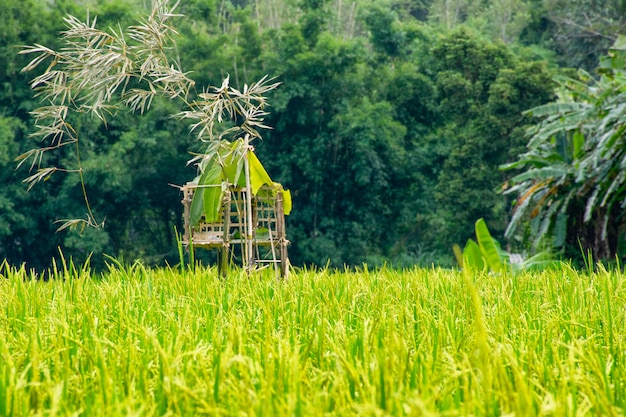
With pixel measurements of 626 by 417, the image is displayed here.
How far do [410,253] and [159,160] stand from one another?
6428mm

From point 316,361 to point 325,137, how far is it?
54.2 ft

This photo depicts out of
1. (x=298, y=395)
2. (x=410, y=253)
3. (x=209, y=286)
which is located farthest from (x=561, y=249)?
(x=410, y=253)

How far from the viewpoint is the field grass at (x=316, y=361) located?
4.08ft

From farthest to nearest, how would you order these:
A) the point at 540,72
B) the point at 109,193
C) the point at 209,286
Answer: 1. the point at 109,193
2. the point at 540,72
3. the point at 209,286

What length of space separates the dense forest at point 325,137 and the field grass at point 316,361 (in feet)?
45.2

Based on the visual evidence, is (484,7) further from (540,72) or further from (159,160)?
(159,160)

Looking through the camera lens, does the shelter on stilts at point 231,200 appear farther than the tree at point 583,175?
No

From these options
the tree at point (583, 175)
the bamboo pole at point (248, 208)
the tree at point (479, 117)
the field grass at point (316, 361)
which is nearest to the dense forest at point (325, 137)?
the tree at point (479, 117)

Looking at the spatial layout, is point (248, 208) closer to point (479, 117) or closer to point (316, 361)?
point (316, 361)

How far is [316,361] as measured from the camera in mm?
1787

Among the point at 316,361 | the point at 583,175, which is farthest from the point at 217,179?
the point at 583,175

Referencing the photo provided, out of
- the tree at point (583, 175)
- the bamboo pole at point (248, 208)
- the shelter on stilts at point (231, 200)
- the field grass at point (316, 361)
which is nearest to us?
the field grass at point (316, 361)

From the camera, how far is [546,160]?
348 inches

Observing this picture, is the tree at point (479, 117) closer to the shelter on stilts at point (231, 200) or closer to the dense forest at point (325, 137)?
the dense forest at point (325, 137)
